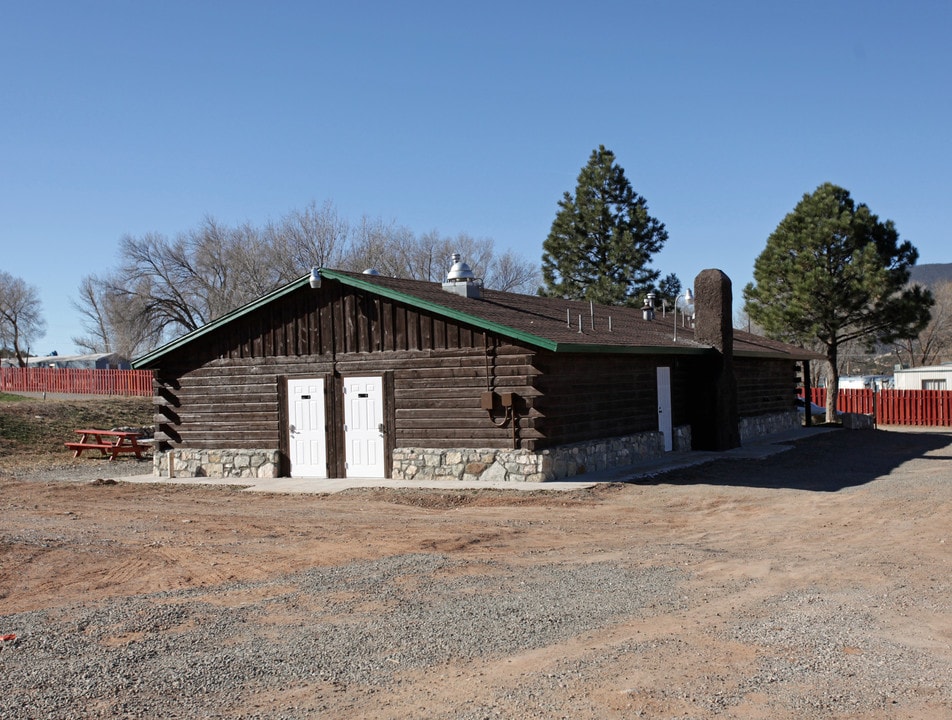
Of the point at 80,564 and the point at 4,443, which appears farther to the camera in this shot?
the point at 4,443

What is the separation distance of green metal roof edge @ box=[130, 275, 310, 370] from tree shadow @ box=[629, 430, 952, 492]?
26.0 feet

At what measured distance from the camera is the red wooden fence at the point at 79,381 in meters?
Answer: 42.2

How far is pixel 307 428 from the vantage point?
752 inches

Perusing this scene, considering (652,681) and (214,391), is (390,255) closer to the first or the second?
(214,391)

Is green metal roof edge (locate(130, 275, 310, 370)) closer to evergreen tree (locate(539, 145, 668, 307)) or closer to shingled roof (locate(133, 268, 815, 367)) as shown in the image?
shingled roof (locate(133, 268, 815, 367))

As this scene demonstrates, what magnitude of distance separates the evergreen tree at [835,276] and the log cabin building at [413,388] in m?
16.4

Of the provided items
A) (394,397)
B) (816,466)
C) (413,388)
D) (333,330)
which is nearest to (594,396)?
(413,388)

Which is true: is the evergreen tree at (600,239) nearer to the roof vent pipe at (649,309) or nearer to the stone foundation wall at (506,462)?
the roof vent pipe at (649,309)

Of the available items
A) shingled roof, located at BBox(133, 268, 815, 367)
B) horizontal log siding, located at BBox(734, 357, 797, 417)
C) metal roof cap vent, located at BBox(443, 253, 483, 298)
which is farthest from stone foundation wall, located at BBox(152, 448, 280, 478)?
horizontal log siding, located at BBox(734, 357, 797, 417)

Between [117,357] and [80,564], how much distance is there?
6124cm

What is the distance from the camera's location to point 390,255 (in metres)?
52.2

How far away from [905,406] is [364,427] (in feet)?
88.4

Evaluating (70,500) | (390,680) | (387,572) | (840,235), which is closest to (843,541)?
(387,572)

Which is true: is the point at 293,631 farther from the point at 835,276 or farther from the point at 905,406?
the point at 905,406
